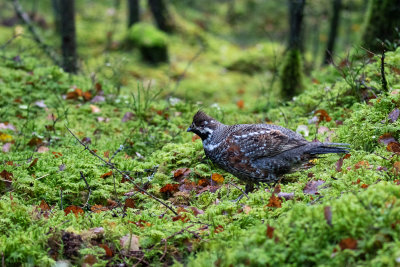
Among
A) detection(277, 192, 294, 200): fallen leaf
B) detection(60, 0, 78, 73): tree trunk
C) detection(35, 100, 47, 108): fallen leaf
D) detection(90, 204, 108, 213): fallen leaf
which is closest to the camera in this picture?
detection(277, 192, 294, 200): fallen leaf

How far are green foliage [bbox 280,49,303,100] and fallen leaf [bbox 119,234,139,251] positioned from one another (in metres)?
6.87

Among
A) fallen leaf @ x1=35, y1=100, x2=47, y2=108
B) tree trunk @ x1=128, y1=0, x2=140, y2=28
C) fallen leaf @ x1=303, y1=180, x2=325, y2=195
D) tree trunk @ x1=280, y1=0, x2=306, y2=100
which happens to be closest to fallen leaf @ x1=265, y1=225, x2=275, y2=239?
fallen leaf @ x1=303, y1=180, x2=325, y2=195

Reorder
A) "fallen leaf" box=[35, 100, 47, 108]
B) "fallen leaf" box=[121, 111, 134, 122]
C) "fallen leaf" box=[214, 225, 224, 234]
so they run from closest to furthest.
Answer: "fallen leaf" box=[214, 225, 224, 234] < "fallen leaf" box=[121, 111, 134, 122] < "fallen leaf" box=[35, 100, 47, 108]

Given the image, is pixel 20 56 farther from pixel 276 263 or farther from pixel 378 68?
pixel 276 263

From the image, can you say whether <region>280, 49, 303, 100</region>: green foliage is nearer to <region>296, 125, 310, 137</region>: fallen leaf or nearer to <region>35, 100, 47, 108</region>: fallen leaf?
<region>296, 125, 310, 137</region>: fallen leaf

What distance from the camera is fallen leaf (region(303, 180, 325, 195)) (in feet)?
14.6

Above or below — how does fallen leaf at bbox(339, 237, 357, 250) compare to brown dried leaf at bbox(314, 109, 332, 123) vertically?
above

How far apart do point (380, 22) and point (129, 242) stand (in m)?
8.51

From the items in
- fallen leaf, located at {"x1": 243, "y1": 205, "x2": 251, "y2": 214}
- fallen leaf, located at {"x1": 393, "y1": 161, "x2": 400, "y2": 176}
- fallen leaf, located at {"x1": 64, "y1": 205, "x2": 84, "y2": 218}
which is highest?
fallen leaf, located at {"x1": 393, "y1": 161, "x2": 400, "y2": 176}

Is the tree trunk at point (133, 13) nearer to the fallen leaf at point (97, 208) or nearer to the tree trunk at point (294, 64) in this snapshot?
the tree trunk at point (294, 64)

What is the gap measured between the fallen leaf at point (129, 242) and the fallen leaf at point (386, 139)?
327 cm

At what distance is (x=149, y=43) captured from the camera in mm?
17188

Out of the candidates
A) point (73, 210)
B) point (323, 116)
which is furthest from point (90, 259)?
point (323, 116)

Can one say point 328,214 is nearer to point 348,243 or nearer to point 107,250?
point 348,243
